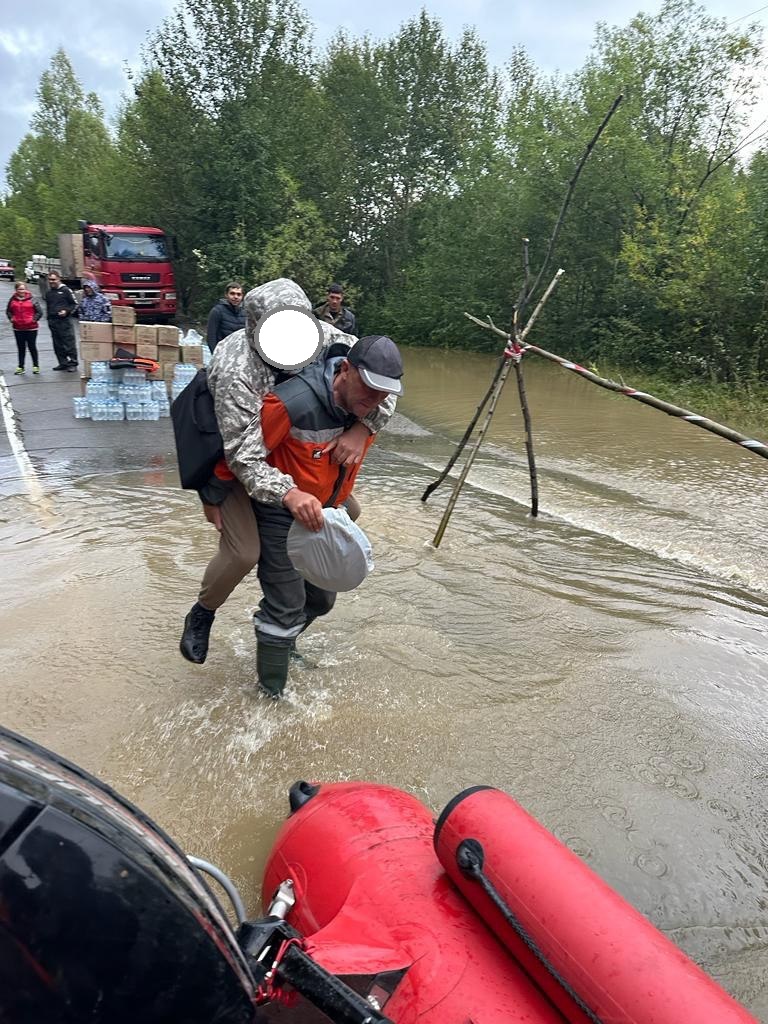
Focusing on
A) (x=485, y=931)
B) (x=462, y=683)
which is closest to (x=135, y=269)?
(x=462, y=683)

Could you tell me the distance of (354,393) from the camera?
329 centimetres

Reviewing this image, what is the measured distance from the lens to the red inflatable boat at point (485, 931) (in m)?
1.55

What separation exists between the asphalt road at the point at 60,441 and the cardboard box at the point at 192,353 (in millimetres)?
Result: 1753

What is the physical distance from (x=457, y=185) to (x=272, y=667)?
24.6m

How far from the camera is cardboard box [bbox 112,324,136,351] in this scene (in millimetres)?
11688

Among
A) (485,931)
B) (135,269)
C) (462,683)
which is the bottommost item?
(462,683)

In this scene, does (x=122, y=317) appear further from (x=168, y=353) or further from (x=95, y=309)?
(x=95, y=309)

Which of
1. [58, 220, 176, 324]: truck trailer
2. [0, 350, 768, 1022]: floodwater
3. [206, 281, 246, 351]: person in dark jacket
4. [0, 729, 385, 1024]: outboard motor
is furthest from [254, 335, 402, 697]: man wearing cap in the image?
[58, 220, 176, 324]: truck trailer

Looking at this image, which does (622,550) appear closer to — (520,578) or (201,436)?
(520,578)

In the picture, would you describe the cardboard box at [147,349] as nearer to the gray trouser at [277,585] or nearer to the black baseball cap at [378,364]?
the gray trouser at [277,585]

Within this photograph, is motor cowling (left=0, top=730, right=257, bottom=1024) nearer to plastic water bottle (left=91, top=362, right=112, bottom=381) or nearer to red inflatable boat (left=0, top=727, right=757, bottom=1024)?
red inflatable boat (left=0, top=727, right=757, bottom=1024)

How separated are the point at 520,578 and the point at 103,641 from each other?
3.17 m

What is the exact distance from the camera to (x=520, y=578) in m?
6.05

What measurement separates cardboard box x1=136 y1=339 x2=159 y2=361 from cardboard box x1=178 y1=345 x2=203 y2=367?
705 millimetres
